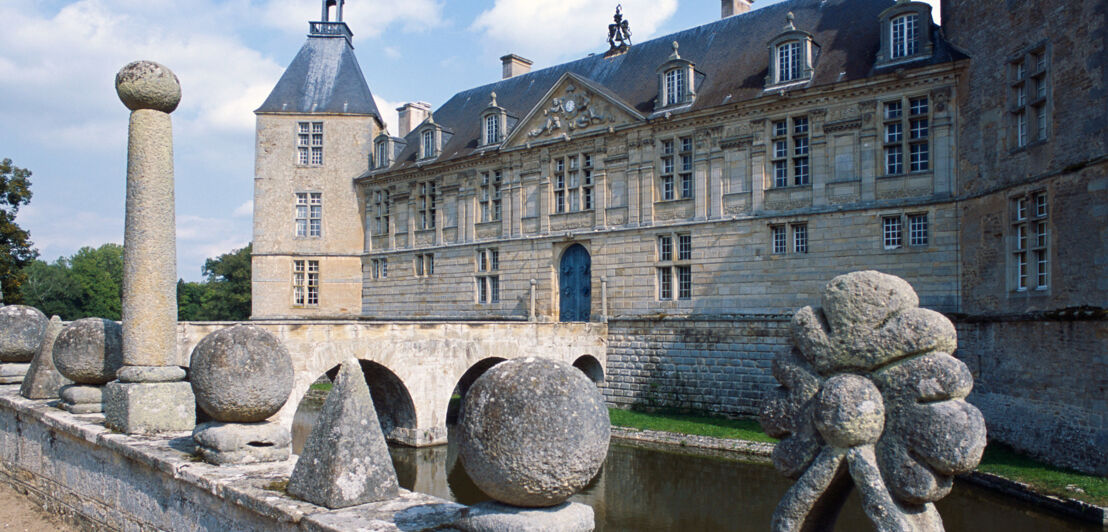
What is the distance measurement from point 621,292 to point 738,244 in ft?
12.5

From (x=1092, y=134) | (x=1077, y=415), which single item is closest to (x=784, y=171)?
(x=1092, y=134)

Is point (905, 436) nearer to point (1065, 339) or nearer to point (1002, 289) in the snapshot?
point (1065, 339)

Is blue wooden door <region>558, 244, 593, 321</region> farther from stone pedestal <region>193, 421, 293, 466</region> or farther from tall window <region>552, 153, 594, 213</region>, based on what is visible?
stone pedestal <region>193, 421, 293, 466</region>

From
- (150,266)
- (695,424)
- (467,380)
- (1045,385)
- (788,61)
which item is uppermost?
(788,61)

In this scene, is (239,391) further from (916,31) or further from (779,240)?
(916,31)

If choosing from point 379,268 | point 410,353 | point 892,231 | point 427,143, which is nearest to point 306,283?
point 379,268

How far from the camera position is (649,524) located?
1205 centimetres

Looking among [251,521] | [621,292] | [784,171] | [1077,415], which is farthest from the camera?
[621,292]

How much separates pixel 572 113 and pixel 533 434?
20827 millimetres

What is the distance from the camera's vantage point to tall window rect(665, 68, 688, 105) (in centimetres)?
2181

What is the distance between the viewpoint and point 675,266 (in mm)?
21562

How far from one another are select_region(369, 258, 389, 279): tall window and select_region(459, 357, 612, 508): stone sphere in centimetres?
2590

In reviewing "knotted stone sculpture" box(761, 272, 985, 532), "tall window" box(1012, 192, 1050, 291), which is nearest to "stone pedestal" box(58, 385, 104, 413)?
"knotted stone sculpture" box(761, 272, 985, 532)

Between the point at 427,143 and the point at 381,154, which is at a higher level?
the point at 427,143
